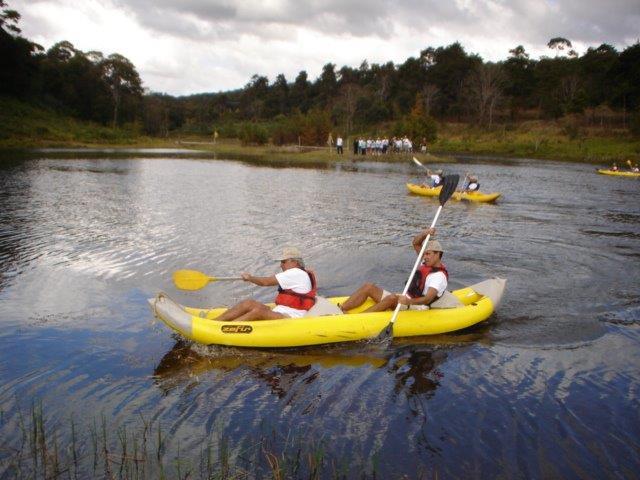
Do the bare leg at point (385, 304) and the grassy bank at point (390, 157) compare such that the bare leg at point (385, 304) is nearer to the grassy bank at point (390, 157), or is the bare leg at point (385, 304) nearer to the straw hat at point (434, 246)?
the straw hat at point (434, 246)

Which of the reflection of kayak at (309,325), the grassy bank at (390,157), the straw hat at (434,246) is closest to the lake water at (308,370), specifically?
the reflection of kayak at (309,325)

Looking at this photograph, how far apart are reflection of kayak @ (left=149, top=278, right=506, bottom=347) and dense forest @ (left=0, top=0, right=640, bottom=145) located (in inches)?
1660

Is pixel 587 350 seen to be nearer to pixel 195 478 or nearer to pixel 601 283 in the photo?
pixel 601 283

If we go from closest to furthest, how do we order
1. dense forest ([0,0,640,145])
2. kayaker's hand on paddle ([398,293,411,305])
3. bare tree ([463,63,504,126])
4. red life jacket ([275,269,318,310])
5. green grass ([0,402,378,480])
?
green grass ([0,402,378,480]), red life jacket ([275,269,318,310]), kayaker's hand on paddle ([398,293,411,305]), dense forest ([0,0,640,145]), bare tree ([463,63,504,126])

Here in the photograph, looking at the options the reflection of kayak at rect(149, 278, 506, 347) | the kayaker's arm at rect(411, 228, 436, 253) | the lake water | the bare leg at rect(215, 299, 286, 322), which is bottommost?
the lake water

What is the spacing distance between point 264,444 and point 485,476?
74.7 inches

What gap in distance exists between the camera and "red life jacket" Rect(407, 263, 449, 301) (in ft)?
24.6

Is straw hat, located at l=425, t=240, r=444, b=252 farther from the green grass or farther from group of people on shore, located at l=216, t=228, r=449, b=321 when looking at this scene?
the green grass

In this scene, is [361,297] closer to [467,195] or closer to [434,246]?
[434,246]

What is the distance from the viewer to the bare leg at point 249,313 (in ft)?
22.7

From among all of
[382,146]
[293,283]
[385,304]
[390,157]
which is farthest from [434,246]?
[382,146]

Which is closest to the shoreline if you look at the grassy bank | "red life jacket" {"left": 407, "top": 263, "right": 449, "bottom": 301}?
the grassy bank

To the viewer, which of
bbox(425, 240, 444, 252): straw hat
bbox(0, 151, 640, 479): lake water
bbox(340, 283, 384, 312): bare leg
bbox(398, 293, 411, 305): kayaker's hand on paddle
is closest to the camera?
bbox(0, 151, 640, 479): lake water

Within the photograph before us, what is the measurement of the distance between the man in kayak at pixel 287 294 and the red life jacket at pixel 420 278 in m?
1.49
